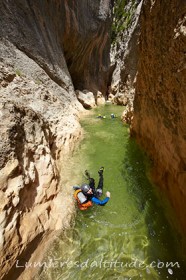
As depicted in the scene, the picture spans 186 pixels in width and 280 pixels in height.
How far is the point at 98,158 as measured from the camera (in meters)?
7.82

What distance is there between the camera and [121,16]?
2552 cm

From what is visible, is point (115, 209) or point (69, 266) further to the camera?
point (115, 209)

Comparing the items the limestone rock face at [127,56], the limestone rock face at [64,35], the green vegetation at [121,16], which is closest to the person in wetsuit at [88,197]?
the limestone rock face at [64,35]

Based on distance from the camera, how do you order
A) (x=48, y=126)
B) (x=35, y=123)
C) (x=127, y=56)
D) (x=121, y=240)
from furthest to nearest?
(x=127, y=56)
(x=48, y=126)
(x=35, y=123)
(x=121, y=240)

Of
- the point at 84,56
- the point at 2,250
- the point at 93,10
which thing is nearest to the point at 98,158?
the point at 2,250

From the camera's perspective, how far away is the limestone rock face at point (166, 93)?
4.05m

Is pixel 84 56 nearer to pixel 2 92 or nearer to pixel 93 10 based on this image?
pixel 93 10

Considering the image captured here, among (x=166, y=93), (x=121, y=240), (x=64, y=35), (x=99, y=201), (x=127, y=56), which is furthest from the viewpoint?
(x=127, y=56)

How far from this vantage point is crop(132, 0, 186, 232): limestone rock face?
4.05 meters

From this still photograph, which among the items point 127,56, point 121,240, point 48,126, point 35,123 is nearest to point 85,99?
point 127,56

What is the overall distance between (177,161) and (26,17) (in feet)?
42.3

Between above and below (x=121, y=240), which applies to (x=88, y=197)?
above

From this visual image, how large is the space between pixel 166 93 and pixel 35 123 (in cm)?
460

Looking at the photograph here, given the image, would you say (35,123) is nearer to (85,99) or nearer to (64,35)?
(85,99)
